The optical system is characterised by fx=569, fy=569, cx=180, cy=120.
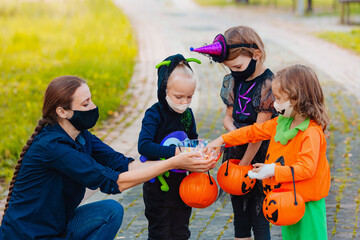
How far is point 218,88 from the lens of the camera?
35.5 ft

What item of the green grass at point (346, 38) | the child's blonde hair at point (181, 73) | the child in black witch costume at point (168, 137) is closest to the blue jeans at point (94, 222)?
the child in black witch costume at point (168, 137)

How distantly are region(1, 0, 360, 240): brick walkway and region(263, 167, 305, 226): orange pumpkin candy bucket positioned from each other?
1.42 meters

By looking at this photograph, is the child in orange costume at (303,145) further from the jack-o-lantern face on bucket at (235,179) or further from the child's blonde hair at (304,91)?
the jack-o-lantern face on bucket at (235,179)

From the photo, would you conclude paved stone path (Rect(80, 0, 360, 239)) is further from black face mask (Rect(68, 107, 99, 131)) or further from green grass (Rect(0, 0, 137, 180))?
black face mask (Rect(68, 107, 99, 131))

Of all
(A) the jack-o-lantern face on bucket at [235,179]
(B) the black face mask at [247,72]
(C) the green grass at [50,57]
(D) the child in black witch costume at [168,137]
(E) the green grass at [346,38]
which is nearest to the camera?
(D) the child in black witch costume at [168,137]

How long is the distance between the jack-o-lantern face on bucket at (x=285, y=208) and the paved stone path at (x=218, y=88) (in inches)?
56.5

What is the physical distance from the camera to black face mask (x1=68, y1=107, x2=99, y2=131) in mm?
3734

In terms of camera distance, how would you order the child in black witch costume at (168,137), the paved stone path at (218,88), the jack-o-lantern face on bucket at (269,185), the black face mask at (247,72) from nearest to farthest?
1. the jack-o-lantern face on bucket at (269,185)
2. the child in black witch costume at (168,137)
3. the black face mask at (247,72)
4. the paved stone path at (218,88)

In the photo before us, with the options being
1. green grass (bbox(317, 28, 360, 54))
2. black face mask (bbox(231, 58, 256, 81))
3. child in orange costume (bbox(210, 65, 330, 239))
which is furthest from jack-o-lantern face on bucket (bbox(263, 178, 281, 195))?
green grass (bbox(317, 28, 360, 54))

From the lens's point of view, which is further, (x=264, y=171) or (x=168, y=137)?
(x=168, y=137)

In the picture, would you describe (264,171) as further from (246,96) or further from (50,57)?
(50,57)

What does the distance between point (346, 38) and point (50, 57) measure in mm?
7766

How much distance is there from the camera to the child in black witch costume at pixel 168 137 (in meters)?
3.84

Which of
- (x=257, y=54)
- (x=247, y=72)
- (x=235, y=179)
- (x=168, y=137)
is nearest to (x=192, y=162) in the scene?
(x=168, y=137)
